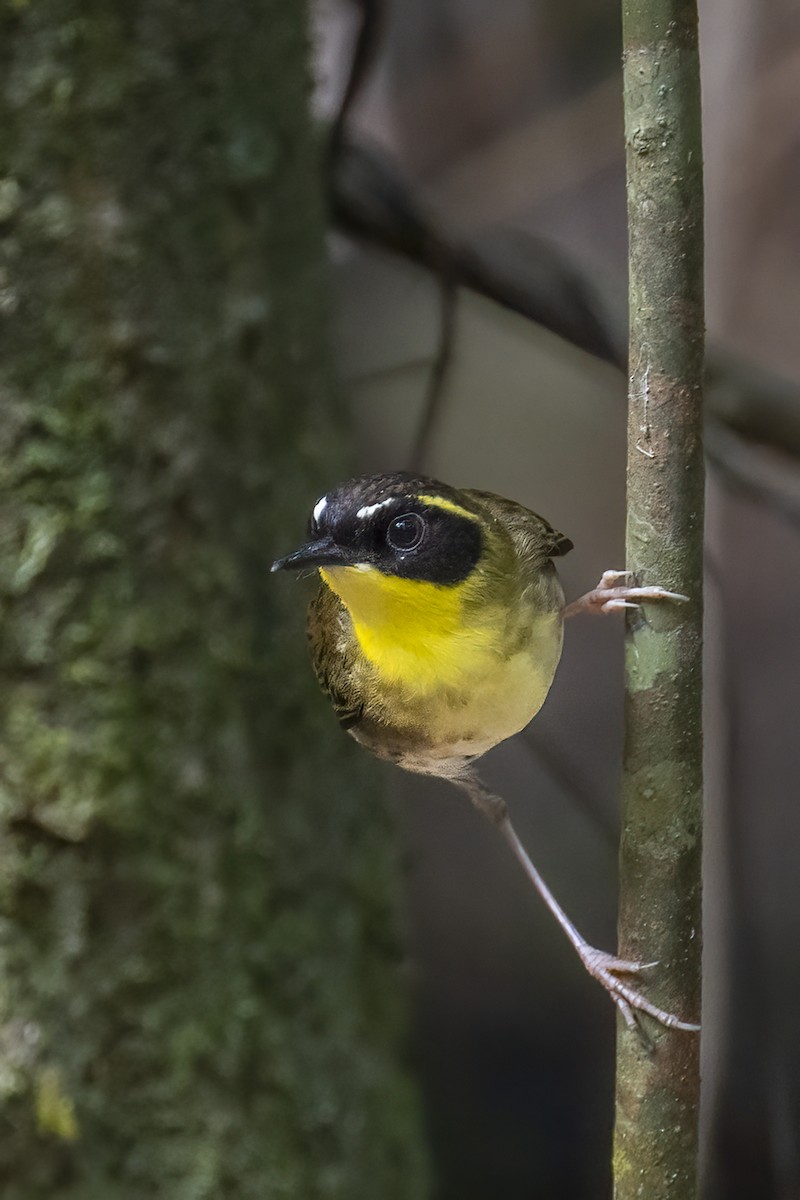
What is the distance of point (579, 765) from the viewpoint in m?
1.54

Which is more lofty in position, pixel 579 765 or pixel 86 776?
pixel 86 776

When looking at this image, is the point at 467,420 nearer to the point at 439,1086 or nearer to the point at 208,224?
the point at 208,224

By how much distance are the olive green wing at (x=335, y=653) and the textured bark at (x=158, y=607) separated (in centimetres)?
51

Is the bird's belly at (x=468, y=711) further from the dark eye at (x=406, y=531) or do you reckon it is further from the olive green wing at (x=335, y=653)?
the dark eye at (x=406, y=531)

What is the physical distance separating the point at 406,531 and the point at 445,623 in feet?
0.41

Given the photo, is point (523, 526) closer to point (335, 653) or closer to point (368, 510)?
point (335, 653)

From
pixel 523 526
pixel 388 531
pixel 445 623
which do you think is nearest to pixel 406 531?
pixel 388 531

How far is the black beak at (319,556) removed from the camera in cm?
53

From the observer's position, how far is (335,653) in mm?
807

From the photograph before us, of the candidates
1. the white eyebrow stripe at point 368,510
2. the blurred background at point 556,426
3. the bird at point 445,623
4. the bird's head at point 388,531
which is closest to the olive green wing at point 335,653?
the bird at point 445,623

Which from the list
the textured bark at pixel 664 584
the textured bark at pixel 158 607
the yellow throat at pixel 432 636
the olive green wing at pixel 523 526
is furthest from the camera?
the textured bark at pixel 158 607

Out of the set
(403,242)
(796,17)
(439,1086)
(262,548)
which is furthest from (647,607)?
(439,1086)

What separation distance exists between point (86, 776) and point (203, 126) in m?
0.76

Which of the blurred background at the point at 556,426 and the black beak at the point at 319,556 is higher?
the black beak at the point at 319,556
